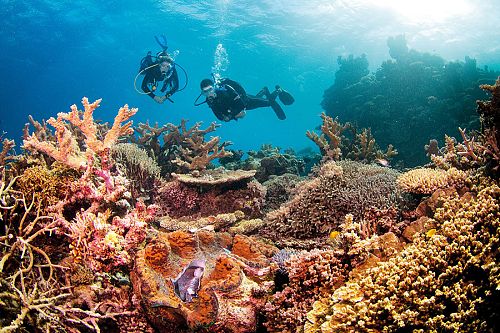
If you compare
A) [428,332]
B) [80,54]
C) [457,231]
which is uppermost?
[80,54]

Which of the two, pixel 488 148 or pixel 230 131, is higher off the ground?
pixel 230 131

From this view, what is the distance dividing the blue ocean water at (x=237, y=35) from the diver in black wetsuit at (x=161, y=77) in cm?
916

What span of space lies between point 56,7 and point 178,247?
125 feet

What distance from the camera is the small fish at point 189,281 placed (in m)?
3.11

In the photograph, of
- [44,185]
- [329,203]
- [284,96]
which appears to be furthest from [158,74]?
Answer: [284,96]

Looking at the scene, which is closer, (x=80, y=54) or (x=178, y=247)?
(x=178, y=247)

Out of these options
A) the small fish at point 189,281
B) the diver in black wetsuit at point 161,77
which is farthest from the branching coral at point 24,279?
the diver in black wetsuit at point 161,77

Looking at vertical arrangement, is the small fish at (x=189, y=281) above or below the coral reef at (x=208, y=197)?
below

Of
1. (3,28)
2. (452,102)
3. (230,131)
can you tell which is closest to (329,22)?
(452,102)

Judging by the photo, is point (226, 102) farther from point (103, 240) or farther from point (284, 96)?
point (103, 240)

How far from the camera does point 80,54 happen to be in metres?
48.7

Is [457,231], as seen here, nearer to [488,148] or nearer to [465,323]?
[465,323]

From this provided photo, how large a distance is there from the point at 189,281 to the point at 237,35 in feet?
117

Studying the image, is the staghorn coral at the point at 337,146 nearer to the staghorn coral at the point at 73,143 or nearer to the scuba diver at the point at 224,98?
the scuba diver at the point at 224,98
